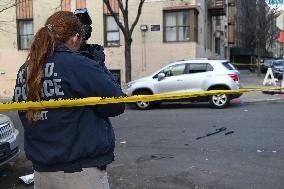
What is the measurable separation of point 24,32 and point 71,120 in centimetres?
2252

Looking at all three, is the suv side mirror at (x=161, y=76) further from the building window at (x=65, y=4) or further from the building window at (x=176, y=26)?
the building window at (x=65, y=4)

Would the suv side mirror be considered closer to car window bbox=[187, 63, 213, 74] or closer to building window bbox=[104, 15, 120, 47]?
car window bbox=[187, 63, 213, 74]

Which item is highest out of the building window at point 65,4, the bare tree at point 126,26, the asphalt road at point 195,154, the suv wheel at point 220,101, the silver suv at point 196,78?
the building window at point 65,4

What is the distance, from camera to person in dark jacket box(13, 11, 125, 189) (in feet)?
8.18

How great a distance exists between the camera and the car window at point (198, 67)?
46.1 feet

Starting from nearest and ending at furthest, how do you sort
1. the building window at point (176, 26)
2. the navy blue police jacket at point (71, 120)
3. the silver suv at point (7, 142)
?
the navy blue police jacket at point (71, 120)
the silver suv at point (7, 142)
the building window at point (176, 26)

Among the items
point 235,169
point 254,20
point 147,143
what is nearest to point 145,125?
point 147,143

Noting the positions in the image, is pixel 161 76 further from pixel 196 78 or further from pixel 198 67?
pixel 198 67

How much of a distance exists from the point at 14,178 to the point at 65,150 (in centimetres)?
384

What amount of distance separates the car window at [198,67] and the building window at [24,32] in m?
12.5

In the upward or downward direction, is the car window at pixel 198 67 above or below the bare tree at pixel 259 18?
below

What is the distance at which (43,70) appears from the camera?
2508mm

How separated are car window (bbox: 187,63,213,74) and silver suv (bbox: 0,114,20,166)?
878cm

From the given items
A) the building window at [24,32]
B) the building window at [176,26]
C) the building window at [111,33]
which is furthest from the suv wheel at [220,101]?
the building window at [24,32]
